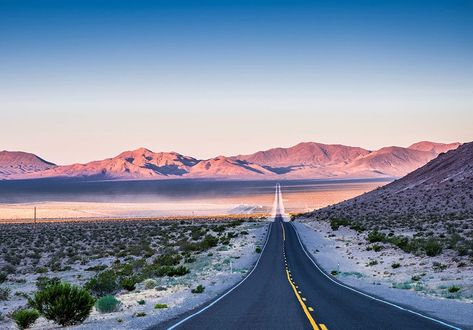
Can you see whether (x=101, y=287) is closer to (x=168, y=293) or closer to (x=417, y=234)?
(x=168, y=293)

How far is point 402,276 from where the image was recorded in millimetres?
31578

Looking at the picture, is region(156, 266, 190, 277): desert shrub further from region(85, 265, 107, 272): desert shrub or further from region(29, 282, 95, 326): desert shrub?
region(29, 282, 95, 326): desert shrub

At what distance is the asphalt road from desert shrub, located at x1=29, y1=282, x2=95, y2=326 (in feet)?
9.28

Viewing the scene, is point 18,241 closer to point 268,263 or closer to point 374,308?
point 268,263

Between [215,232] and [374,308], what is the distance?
5675 cm

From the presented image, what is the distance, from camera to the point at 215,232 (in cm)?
7381

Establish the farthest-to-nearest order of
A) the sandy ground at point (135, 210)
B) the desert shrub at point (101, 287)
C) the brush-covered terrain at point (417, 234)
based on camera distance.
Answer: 1. the sandy ground at point (135, 210)
2. the brush-covered terrain at point (417, 234)
3. the desert shrub at point (101, 287)

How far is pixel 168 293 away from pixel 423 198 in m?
76.3

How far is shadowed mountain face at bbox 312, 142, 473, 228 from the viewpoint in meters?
75.9

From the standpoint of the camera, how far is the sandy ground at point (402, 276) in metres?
18.7

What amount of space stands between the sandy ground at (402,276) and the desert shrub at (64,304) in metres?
11.4

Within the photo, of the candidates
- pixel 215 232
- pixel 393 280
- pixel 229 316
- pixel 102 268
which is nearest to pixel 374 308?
pixel 229 316

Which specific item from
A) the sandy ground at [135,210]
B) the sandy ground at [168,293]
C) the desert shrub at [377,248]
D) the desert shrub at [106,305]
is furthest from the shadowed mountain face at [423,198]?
the desert shrub at [106,305]

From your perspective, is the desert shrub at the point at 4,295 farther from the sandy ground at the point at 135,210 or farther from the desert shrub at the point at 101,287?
the sandy ground at the point at 135,210
